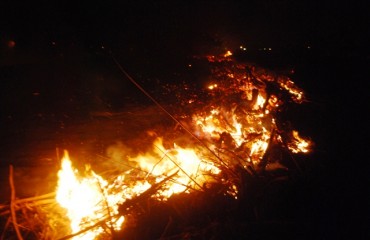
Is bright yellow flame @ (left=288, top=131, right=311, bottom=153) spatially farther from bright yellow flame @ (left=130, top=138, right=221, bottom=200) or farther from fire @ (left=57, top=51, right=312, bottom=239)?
bright yellow flame @ (left=130, top=138, right=221, bottom=200)

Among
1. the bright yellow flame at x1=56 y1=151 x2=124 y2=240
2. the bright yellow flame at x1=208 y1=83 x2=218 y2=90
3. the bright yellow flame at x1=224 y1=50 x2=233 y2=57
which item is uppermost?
the bright yellow flame at x1=224 y1=50 x2=233 y2=57

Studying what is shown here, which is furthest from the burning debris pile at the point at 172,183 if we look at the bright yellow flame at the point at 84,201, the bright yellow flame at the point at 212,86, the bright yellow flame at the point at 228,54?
the bright yellow flame at the point at 228,54

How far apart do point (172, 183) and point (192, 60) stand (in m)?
4.85

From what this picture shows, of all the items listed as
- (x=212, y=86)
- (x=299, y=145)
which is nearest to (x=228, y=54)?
(x=212, y=86)

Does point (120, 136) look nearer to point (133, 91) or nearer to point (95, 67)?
point (133, 91)

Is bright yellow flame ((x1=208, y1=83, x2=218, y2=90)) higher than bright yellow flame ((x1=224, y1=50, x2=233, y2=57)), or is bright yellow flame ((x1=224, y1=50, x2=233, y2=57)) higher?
bright yellow flame ((x1=224, y1=50, x2=233, y2=57))

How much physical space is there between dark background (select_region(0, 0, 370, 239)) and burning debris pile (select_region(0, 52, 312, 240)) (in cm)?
63

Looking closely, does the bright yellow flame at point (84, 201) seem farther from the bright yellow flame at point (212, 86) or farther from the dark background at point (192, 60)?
the bright yellow flame at point (212, 86)

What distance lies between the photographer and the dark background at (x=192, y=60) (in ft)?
11.6

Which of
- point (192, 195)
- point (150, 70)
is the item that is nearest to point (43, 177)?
point (192, 195)

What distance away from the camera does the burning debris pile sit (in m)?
2.98

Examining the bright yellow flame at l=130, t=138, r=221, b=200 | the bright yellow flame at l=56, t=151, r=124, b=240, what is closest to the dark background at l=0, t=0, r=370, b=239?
the bright yellow flame at l=130, t=138, r=221, b=200

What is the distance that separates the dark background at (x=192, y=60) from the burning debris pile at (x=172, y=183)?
627mm

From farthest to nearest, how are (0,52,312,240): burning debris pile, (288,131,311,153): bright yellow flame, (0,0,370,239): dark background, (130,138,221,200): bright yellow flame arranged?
(288,131,311,153): bright yellow flame → (0,0,370,239): dark background → (130,138,221,200): bright yellow flame → (0,52,312,240): burning debris pile
